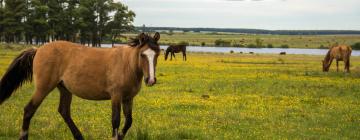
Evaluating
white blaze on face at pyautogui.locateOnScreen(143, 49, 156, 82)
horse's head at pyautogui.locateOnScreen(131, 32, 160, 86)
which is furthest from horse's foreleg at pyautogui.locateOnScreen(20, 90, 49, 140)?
white blaze on face at pyautogui.locateOnScreen(143, 49, 156, 82)

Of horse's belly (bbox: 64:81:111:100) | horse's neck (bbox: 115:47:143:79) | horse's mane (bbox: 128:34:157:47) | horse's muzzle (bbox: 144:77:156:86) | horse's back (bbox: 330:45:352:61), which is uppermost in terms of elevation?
→ horse's mane (bbox: 128:34:157:47)

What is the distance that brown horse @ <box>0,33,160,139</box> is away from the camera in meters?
9.51

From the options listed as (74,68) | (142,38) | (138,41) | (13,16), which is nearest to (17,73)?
(74,68)

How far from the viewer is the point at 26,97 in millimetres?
18922

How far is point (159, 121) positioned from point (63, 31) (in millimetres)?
73837

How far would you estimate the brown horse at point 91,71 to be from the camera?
9508 millimetres

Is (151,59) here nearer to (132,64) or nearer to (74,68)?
(132,64)

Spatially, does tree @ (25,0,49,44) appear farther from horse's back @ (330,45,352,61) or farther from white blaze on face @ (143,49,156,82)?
white blaze on face @ (143,49,156,82)

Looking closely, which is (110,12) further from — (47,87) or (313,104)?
(47,87)

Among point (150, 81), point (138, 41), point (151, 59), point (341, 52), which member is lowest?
point (341, 52)

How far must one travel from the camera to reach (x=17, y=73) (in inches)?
440

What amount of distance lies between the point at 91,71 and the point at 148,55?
154cm

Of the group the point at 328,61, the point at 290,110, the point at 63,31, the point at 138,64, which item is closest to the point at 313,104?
the point at 290,110

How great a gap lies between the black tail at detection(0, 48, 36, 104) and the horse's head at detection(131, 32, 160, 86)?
9.72 feet
